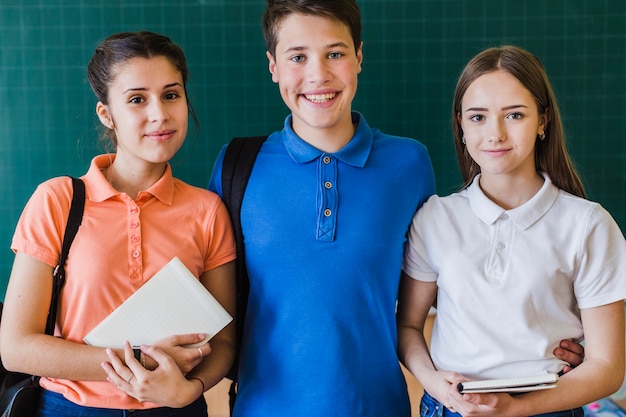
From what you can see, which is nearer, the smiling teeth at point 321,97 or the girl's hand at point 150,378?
the girl's hand at point 150,378

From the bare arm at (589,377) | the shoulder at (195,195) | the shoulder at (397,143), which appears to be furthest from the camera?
the shoulder at (397,143)

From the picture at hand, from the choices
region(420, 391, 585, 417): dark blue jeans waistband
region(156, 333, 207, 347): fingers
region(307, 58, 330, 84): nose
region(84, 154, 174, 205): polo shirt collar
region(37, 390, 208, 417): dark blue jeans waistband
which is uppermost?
region(307, 58, 330, 84): nose

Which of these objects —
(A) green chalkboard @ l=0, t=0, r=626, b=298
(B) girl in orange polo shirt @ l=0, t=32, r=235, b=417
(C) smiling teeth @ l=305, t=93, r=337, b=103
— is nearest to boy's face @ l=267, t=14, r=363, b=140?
(C) smiling teeth @ l=305, t=93, r=337, b=103

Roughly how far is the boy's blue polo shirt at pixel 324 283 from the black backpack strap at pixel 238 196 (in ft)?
0.08

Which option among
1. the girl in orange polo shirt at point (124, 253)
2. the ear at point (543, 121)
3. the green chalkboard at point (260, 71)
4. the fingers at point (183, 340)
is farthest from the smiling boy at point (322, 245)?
the green chalkboard at point (260, 71)

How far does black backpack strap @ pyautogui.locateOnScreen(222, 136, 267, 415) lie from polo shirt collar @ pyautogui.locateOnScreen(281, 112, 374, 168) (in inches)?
4.2

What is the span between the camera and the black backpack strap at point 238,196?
170 cm

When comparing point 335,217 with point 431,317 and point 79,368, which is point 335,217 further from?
point 431,317

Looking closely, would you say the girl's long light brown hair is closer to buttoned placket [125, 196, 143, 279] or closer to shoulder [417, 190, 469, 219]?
shoulder [417, 190, 469, 219]

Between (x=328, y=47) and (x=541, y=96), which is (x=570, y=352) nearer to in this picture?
(x=541, y=96)

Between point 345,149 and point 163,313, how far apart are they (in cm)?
60

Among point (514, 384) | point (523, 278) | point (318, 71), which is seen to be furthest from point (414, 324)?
point (318, 71)

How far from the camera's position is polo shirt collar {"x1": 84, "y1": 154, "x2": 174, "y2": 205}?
1.54 m

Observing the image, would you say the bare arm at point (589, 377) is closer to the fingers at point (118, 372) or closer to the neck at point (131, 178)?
the fingers at point (118, 372)
